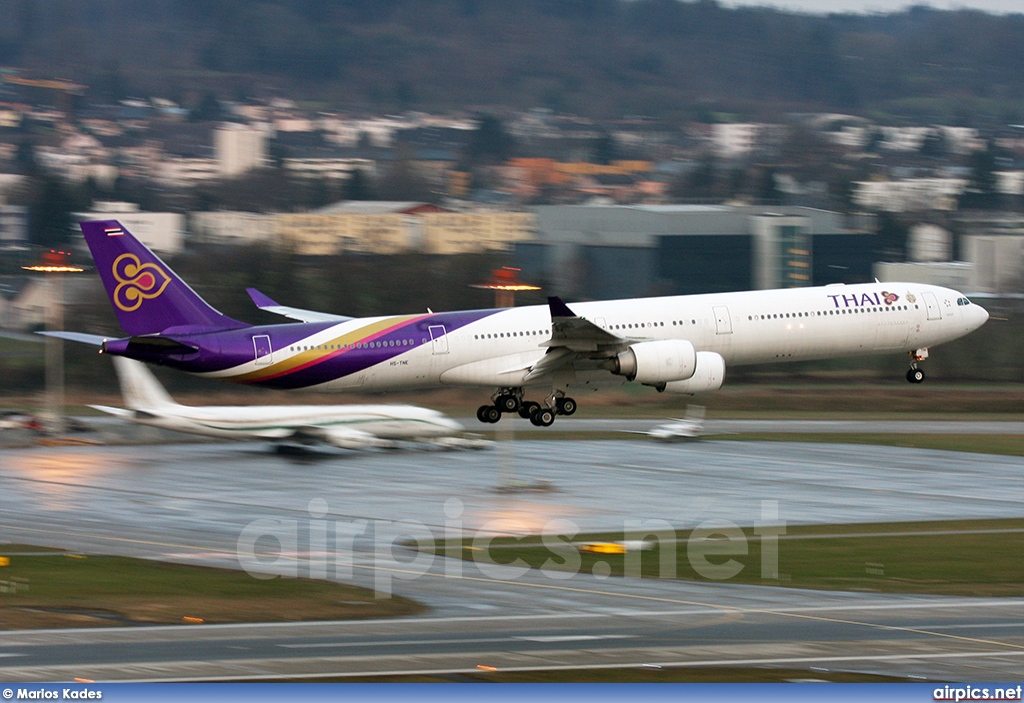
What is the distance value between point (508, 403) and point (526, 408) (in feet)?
2.68

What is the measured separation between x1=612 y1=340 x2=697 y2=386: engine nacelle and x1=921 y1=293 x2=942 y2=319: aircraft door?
12521 millimetres

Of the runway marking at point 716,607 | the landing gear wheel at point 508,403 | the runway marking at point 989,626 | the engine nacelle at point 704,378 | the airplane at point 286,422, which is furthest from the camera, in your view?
the airplane at point 286,422

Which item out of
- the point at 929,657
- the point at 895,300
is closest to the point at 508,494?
the point at 895,300

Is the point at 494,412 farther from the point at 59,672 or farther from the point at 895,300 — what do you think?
the point at 59,672

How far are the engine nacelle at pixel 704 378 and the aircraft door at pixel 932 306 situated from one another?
11.5m

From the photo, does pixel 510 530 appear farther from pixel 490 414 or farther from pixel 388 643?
pixel 388 643

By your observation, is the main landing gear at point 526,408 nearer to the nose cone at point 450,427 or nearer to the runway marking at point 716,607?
the nose cone at point 450,427

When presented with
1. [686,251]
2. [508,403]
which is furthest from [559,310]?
[686,251]

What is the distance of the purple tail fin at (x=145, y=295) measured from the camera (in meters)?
59.2

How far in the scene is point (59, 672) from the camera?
27953 millimetres

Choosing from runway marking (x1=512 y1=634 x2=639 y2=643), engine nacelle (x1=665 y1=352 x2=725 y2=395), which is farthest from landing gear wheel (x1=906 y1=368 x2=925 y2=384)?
runway marking (x1=512 y1=634 x2=639 y2=643)

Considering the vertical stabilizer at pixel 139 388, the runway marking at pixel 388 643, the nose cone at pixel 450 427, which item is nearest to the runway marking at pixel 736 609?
the runway marking at pixel 388 643

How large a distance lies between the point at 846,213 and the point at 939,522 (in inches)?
6017

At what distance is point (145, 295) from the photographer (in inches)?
2338
